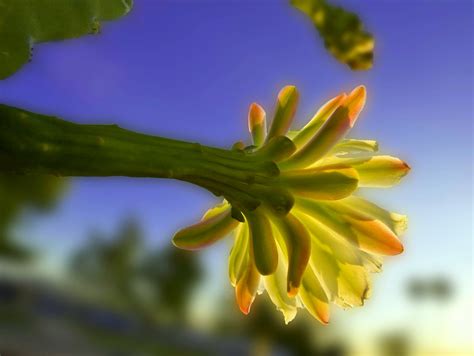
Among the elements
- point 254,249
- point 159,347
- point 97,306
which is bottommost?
point 159,347

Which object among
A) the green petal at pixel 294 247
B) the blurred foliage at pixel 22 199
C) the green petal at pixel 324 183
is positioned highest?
the green petal at pixel 324 183

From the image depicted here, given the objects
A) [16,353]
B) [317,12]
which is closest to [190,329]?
[16,353]

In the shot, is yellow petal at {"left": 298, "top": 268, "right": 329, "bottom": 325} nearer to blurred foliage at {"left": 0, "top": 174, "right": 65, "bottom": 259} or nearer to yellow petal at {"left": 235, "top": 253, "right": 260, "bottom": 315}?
yellow petal at {"left": 235, "top": 253, "right": 260, "bottom": 315}

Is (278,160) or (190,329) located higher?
(278,160)

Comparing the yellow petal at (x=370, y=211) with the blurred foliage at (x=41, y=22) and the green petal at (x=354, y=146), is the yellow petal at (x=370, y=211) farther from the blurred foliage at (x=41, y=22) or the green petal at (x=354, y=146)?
the blurred foliage at (x=41, y=22)

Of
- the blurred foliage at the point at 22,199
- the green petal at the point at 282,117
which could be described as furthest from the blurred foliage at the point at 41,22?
the blurred foliage at the point at 22,199

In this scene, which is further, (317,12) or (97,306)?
(97,306)

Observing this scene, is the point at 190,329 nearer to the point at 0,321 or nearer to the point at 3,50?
the point at 0,321

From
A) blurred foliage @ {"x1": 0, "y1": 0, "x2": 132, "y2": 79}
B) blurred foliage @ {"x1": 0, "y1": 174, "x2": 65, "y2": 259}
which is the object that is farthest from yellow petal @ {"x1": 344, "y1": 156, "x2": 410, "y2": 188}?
blurred foliage @ {"x1": 0, "y1": 174, "x2": 65, "y2": 259}
